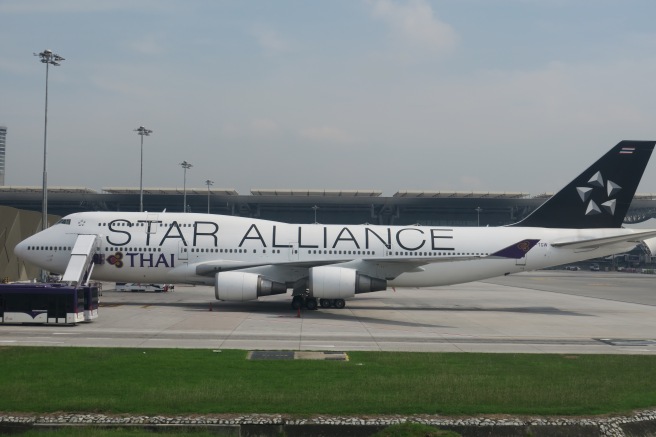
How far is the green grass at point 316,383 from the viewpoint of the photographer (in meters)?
13.1

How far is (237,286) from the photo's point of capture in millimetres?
32156

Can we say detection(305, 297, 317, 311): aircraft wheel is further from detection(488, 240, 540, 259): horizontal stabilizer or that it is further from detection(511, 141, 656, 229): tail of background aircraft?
detection(511, 141, 656, 229): tail of background aircraft

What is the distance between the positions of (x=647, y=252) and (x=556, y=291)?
2924 inches

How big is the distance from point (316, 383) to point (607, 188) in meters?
27.9

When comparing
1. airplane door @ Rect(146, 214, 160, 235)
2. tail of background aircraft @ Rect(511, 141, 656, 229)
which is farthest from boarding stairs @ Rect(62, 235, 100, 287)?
tail of background aircraft @ Rect(511, 141, 656, 229)

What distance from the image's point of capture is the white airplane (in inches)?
1315

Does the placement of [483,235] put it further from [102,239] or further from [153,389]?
[153,389]

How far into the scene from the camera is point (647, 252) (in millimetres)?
119688

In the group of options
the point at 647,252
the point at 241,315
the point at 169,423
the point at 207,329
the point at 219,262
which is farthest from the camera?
the point at 647,252

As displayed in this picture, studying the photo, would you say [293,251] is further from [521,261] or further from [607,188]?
[607,188]

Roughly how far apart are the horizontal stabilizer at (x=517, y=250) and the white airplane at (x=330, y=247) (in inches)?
2.1

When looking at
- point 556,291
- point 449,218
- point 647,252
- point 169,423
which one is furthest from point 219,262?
point 647,252

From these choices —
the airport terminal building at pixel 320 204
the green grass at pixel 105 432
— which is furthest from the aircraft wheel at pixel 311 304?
the airport terminal building at pixel 320 204

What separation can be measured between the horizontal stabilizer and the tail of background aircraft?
243 cm
